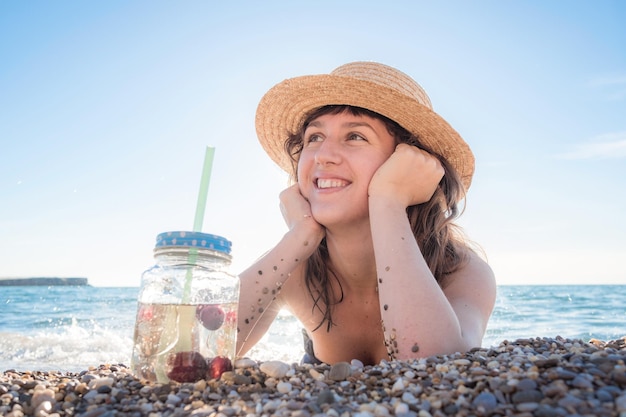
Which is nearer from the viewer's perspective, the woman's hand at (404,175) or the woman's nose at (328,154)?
the woman's hand at (404,175)

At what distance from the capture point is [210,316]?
2.25 metres

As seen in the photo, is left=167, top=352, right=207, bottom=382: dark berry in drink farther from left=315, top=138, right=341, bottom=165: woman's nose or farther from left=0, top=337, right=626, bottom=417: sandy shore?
left=315, top=138, right=341, bottom=165: woman's nose

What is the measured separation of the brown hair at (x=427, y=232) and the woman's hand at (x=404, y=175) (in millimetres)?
422

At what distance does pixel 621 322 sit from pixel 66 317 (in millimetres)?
18265

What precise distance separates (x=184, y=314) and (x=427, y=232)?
2.28 m

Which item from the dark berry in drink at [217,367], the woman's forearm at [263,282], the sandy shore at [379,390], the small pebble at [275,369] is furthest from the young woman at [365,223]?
Result: the dark berry in drink at [217,367]

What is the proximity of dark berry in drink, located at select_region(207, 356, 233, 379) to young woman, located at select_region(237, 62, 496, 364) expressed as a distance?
945mm

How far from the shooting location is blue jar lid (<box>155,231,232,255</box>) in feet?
7.07

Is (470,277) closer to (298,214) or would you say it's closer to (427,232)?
(427,232)

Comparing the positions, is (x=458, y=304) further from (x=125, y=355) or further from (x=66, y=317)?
(x=66, y=317)

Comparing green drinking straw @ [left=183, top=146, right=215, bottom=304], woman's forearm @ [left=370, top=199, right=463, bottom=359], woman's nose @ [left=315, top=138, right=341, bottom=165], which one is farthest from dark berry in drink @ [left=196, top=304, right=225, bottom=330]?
woman's nose @ [left=315, top=138, right=341, bottom=165]

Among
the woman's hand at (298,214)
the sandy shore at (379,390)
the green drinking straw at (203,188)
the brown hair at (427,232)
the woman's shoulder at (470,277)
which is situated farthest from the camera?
the brown hair at (427,232)

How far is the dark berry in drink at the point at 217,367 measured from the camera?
7.24 feet

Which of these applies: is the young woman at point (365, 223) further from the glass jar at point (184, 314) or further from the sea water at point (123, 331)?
the sea water at point (123, 331)
